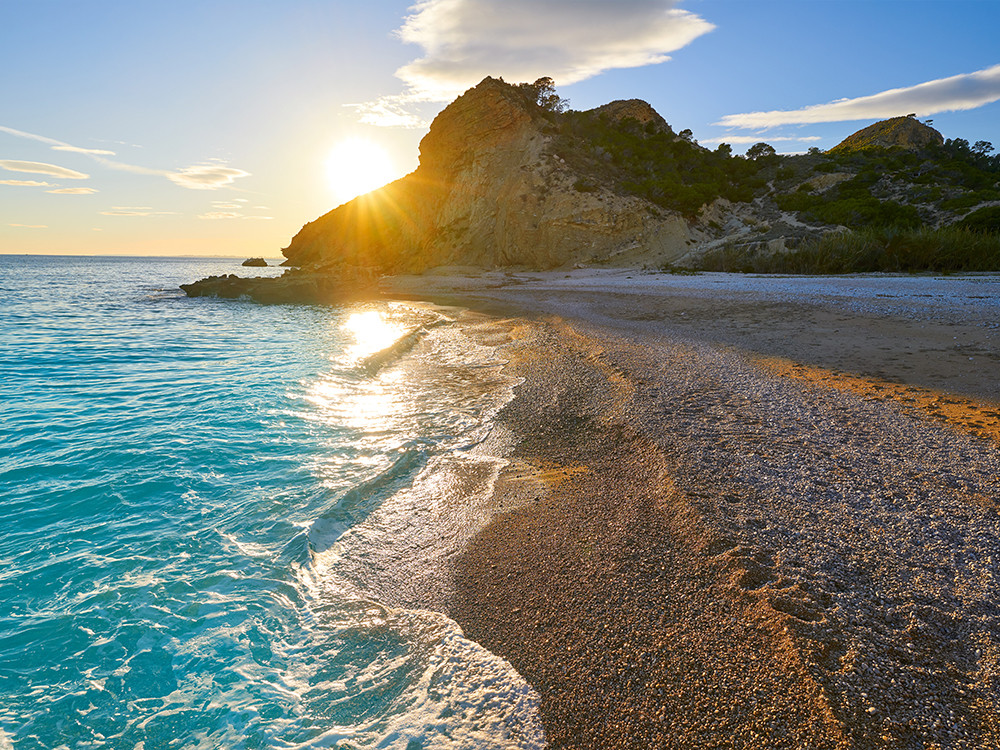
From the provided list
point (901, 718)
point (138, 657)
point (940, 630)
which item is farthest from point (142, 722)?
point (940, 630)

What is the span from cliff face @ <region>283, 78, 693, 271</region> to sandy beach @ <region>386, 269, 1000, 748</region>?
2580 centimetres

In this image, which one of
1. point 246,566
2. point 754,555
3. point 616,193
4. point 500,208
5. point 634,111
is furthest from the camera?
point 634,111

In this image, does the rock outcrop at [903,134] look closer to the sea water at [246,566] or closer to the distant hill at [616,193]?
the distant hill at [616,193]

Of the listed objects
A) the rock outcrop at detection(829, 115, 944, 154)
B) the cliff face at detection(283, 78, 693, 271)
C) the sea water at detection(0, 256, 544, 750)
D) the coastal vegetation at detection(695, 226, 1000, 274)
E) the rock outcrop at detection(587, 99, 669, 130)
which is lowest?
the sea water at detection(0, 256, 544, 750)

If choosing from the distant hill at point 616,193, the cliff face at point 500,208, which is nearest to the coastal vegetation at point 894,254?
the distant hill at point 616,193

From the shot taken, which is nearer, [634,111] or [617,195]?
[617,195]

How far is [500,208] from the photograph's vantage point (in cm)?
3531

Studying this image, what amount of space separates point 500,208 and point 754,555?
35.2 meters

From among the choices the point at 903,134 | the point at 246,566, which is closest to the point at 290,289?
the point at 246,566

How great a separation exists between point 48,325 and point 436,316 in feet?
48.9

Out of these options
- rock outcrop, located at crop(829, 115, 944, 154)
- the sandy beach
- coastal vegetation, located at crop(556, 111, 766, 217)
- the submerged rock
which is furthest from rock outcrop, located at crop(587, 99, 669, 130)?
the sandy beach

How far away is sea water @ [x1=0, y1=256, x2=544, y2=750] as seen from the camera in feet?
8.07

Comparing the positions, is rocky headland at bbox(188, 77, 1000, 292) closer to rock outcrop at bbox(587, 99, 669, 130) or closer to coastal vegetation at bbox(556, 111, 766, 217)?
coastal vegetation at bbox(556, 111, 766, 217)

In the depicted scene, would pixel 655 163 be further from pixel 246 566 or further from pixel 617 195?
pixel 246 566
